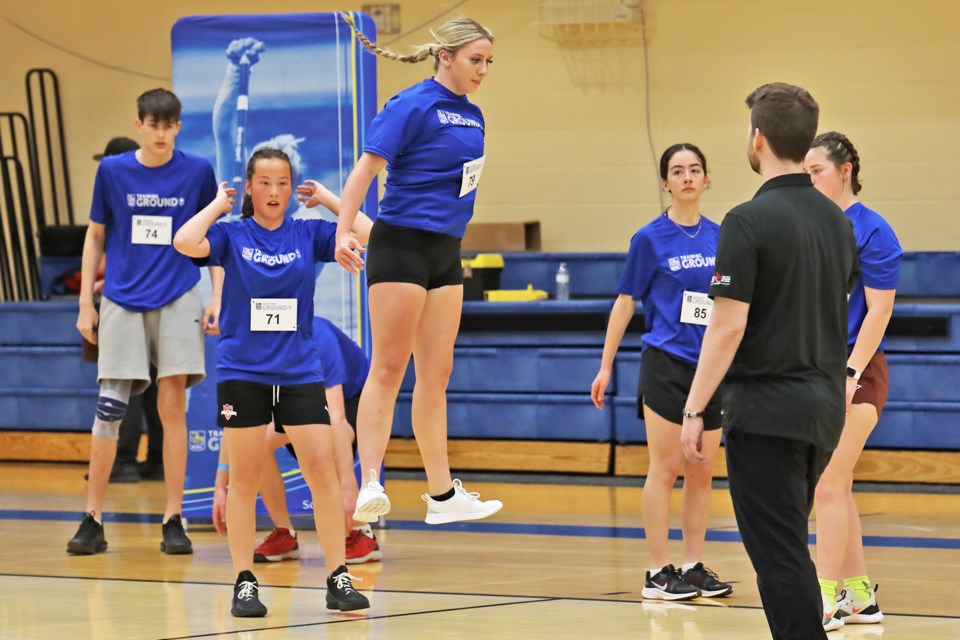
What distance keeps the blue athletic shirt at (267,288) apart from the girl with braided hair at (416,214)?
1.26ft

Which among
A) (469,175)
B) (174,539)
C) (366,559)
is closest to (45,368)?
(174,539)

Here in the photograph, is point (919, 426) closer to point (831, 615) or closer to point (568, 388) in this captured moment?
point (568, 388)

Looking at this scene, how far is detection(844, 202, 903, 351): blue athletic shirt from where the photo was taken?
3.89 meters

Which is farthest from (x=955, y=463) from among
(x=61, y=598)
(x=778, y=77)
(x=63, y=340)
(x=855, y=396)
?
(x=63, y=340)

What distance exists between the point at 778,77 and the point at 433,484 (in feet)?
17.3

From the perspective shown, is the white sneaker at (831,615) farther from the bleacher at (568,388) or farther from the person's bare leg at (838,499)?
the bleacher at (568,388)

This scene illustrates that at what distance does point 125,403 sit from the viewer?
5.61 m

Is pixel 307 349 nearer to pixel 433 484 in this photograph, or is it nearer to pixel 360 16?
pixel 433 484

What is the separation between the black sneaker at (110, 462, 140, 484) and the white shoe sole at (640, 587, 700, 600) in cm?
441

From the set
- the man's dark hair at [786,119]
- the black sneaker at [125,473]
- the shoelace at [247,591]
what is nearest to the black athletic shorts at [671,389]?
the shoelace at [247,591]

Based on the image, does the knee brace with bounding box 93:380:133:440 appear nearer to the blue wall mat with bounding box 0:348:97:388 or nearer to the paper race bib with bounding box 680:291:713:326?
the paper race bib with bounding box 680:291:713:326

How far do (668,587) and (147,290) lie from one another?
243cm

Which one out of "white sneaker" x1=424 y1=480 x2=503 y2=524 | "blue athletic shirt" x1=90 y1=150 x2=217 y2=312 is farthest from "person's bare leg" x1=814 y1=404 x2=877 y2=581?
"blue athletic shirt" x1=90 y1=150 x2=217 y2=312

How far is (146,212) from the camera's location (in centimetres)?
555
